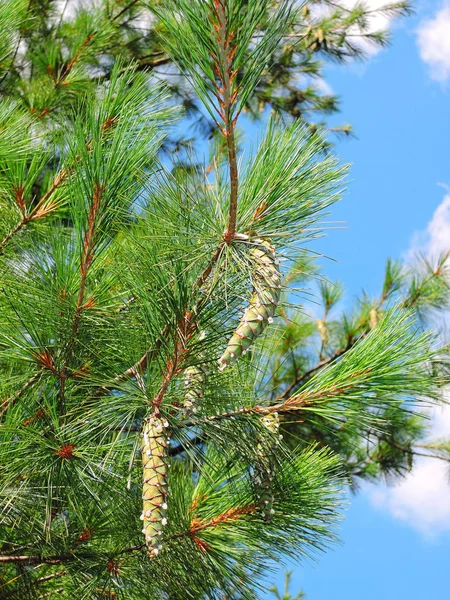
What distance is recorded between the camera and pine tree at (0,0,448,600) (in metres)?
1.02

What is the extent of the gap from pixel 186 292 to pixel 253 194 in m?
0.18

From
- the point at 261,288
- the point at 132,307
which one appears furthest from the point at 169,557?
the point at 261,288

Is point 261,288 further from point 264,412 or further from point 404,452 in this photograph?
point 404,452

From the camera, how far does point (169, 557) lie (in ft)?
4.41

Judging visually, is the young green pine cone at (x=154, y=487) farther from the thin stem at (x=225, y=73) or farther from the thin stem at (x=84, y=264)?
the thin stem at (x=225, y=73)

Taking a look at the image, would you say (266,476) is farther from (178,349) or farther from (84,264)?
(84,264)

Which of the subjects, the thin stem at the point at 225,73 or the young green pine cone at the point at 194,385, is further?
the young green pine cone at the point at 194,385

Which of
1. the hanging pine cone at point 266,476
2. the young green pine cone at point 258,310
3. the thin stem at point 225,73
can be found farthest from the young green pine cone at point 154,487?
the thin stem at point 225,73

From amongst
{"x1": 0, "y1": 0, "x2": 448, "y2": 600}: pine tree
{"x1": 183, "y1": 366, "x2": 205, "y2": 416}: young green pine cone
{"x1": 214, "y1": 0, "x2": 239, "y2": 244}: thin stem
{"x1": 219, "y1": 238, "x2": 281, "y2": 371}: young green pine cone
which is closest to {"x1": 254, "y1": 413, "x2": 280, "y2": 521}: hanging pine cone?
{"x1": 0, "y1": 0, "x2": 448, "y2": 600}: pine tree

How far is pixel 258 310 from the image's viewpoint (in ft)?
3.24

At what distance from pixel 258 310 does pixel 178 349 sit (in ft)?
0.46

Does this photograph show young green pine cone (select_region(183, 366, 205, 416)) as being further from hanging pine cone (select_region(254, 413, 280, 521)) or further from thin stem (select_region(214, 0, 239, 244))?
thin stem (select_region(214, 0, 239, 244))

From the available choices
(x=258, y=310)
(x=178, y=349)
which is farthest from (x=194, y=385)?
(x=258, y=310)

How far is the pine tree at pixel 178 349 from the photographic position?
1021 millimetres
